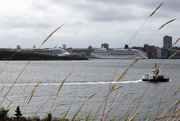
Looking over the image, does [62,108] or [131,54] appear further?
[131,54]

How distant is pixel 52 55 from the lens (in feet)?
616

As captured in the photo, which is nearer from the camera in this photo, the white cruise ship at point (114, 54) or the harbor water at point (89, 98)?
the harbor water at point (89, 98)

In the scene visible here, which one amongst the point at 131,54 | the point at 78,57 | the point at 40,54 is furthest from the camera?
the point at 78,57

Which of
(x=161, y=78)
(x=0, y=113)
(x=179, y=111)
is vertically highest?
(x=179, y=111)

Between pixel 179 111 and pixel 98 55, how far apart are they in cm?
18067

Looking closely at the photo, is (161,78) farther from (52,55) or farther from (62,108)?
(52,55)

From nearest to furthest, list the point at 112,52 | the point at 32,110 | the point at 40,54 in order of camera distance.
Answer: the point at 32,110, the point at 112,52, the point at 40,54

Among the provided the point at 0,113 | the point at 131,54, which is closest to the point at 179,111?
the point at 0,113

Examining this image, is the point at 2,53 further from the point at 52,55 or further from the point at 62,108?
the point at 62,108

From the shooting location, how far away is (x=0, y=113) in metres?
7.61

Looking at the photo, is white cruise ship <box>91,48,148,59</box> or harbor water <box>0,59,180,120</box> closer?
harbor water <box>0,59,180,120</box>

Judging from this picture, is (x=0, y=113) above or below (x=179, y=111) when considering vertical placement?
below

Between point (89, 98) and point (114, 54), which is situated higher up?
point (89, 98)

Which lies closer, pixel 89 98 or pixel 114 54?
pixel 89 98
